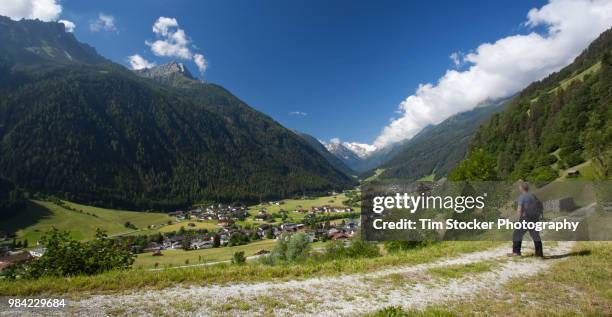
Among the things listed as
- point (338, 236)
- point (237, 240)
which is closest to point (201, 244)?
point (237, 240)

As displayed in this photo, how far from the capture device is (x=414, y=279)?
10.9m

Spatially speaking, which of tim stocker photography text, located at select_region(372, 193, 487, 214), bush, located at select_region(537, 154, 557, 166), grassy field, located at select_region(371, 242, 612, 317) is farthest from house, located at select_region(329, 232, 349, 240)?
grassy field, located at select_region(371, 242, 612, 317)

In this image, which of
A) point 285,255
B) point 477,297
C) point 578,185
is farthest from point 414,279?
point 285,255

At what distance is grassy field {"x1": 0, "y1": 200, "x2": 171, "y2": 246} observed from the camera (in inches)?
5305

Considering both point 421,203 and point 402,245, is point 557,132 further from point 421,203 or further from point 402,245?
point 421,203

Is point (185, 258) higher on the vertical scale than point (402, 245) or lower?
lower

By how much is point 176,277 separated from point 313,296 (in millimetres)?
4509

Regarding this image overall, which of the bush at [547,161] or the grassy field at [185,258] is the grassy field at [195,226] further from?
the bush at [547,161]

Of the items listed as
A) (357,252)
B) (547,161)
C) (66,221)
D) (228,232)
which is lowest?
(228,232)

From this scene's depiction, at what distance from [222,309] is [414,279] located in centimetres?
653

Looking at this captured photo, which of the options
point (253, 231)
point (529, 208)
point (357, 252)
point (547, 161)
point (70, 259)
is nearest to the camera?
point (70, 259)

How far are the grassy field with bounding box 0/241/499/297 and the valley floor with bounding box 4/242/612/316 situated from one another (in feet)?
1.81

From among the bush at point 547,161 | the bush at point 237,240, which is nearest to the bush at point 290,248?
the bush at point 547,161

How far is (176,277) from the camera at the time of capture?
33.6ft
